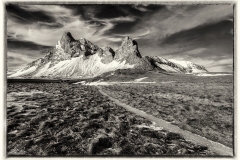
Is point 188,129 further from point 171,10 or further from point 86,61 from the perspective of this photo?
point 86,61

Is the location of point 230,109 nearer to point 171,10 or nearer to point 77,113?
point 171,10

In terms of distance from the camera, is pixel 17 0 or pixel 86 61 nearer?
pixel 17 0

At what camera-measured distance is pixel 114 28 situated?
639cm

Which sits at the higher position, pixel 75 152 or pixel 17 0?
pixel 17 0

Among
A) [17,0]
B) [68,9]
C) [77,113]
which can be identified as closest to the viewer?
[17,0]

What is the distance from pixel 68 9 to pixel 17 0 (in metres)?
1.69

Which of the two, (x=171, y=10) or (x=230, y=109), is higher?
(x=171, y=10)

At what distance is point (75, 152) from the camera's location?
3938 millimetres

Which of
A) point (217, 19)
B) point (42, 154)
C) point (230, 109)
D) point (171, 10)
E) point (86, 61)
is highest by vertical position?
point (86, 61)

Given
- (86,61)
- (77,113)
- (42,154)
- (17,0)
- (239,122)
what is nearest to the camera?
(42,154)

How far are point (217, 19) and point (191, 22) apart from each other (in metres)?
0.86

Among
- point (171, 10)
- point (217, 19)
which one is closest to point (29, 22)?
point (171, 10)

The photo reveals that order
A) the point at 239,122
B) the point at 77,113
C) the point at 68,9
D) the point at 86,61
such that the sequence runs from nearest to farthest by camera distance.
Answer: the point at 239,122 → the point at 68,9 → the point at 77,113 → the point at 86,61

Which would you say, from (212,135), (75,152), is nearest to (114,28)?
(75,152)
